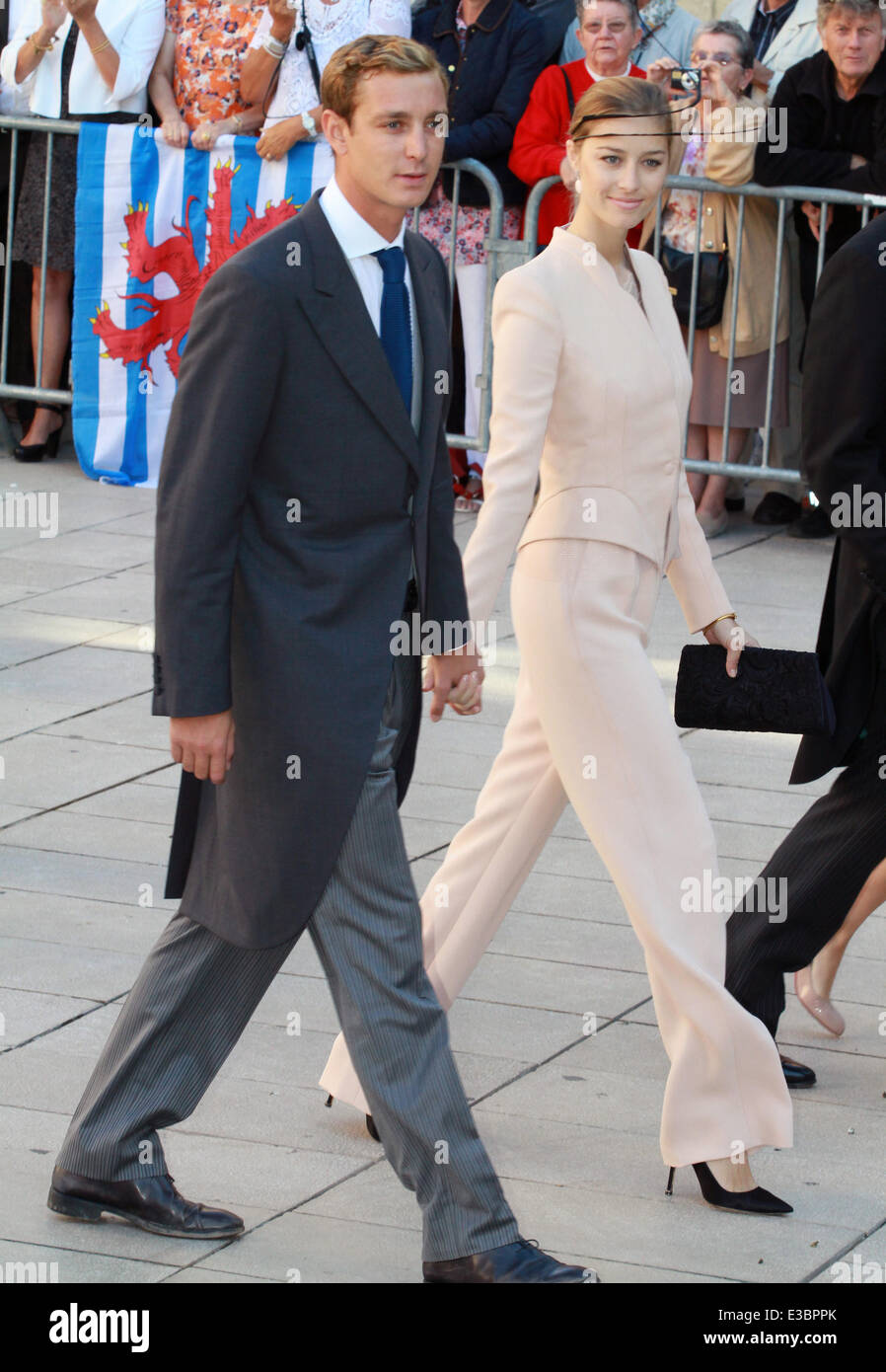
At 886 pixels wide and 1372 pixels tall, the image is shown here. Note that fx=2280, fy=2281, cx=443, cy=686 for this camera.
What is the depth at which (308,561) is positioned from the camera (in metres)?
3.64

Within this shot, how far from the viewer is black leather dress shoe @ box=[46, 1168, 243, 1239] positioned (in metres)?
3.89

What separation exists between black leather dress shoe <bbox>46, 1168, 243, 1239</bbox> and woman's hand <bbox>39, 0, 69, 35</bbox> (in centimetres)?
734

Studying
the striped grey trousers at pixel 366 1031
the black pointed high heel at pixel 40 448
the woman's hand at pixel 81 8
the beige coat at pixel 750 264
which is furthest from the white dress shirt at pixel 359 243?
the black pointed high heel at pixel 40 448

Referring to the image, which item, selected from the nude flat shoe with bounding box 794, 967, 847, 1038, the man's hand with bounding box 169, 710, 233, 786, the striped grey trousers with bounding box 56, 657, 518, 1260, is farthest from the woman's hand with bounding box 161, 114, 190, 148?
the man's hand with bounding box 169, 710, 233, 786

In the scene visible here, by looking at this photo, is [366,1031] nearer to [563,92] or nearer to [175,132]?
[563,92]

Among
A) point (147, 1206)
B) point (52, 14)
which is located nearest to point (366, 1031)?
point (147, 1206)

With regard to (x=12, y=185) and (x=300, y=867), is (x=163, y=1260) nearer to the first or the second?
(x=300, y=867)

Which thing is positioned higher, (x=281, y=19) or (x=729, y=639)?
(x=281, y=19)

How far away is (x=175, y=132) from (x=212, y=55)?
1.29ft

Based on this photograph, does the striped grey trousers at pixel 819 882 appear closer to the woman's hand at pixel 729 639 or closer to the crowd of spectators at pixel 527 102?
the woman's hand at pixel 729 639

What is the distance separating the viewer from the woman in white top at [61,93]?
10078mm

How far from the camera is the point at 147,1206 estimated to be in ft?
12.8

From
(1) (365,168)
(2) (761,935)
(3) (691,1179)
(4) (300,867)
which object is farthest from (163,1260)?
(1) (365,168)

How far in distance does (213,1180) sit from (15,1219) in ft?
1.25
